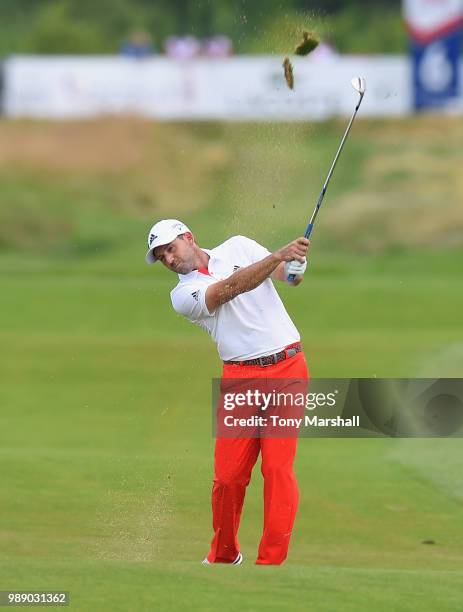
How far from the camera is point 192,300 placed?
6750 mm

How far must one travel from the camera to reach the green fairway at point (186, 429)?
601 centimetres

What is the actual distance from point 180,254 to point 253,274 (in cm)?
45

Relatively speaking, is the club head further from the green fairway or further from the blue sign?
the blue sign

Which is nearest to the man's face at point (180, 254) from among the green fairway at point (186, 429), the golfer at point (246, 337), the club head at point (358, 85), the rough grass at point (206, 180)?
the golfer at point (246, 337)

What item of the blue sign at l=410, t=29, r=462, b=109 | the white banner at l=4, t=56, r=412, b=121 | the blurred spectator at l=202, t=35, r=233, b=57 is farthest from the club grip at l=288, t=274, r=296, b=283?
the blurred spectator at l=202, t=35, r=233, b=57

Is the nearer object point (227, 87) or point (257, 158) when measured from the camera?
point (257, 158)

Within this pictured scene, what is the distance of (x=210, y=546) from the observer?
7605 millimetres

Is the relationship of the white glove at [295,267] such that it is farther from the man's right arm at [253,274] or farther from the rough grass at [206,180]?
the rough grass at [206,180]

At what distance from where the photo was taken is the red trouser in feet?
Result: 22.2

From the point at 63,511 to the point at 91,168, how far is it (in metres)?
22.9

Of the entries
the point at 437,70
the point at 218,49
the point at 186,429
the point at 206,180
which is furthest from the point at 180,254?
the point at 218,49

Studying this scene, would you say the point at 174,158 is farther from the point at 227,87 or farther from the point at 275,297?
the point at 275,297

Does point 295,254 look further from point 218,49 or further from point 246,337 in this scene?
point 218,49

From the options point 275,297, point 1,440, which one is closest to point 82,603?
point 275,297
